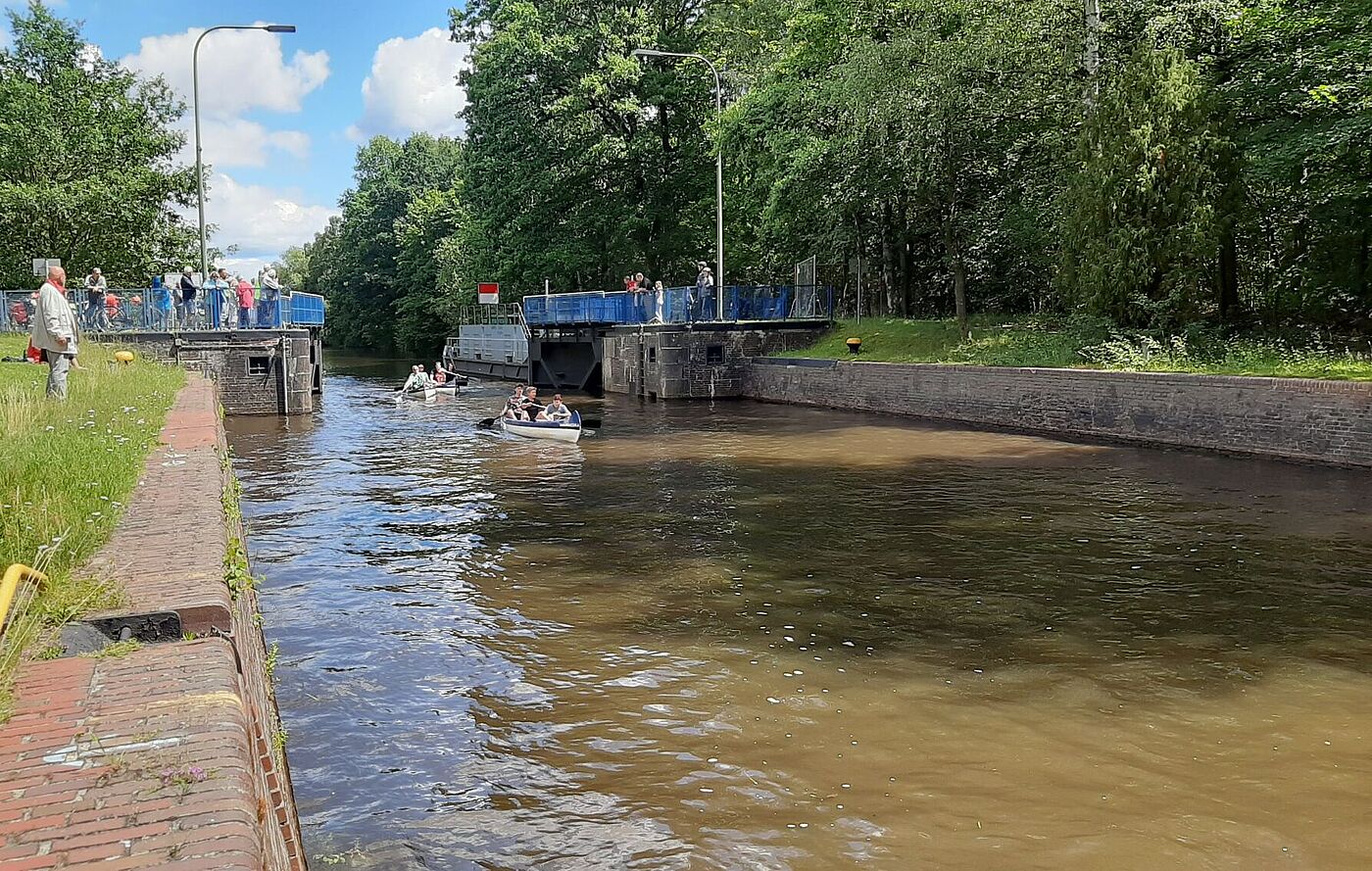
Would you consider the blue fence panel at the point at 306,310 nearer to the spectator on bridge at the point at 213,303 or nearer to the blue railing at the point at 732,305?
the spectator on bridge at the point at 213,303

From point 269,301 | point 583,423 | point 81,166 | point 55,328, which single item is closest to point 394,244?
point 81,166

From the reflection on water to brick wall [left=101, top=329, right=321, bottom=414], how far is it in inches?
593

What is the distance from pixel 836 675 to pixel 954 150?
73.6 feet

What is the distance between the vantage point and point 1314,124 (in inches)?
819

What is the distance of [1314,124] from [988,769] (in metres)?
19.4

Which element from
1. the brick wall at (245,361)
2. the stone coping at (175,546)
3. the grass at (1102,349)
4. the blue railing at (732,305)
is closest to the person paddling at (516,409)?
the brick wall at (245,361)

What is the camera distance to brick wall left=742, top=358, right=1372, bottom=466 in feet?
54.7

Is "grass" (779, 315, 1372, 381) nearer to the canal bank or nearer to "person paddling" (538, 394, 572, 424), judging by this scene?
"person paddling" (538, 394, 572, 424)

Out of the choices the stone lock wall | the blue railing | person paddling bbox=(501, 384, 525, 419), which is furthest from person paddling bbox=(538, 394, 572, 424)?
the blue railing

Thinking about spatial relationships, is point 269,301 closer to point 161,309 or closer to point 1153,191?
point 161,309

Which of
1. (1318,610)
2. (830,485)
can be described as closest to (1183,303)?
(830,485)

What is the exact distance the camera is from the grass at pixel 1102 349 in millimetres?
19125

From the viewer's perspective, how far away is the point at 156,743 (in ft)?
11.7

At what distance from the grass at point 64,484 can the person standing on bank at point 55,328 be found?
412 mm
